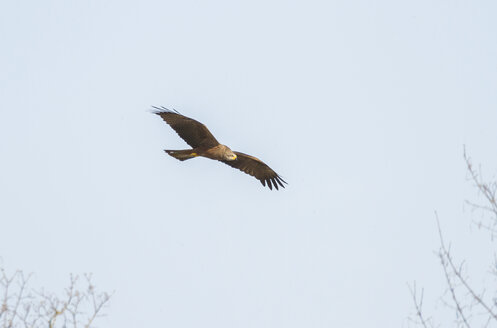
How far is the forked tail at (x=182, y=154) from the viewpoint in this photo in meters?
12.9

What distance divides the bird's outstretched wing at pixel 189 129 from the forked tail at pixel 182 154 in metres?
0.16

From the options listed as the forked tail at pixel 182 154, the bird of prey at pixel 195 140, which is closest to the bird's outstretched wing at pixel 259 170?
the bird of prey at pixel 195 140

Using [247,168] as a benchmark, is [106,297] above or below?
below

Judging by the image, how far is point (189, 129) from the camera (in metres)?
12.8

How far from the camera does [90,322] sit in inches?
286

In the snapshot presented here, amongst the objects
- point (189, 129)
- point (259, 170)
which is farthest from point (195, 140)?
point (259, 170)

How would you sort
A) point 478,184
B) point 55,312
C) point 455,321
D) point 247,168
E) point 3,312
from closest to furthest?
point 455,321
point 478,184
point 3,312
point 55,312
point 247,168

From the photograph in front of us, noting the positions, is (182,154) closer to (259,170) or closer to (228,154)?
(228,154)

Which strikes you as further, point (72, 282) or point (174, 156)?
point (174, 156)

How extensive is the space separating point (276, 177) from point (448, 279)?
364 inches

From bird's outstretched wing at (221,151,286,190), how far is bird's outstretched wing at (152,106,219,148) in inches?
68.2

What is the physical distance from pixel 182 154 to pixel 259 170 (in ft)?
8.09

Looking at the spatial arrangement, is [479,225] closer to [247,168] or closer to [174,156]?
[174,156]

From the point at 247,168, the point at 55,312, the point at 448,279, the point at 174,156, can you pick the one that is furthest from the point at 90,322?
→ the point at 247,168
